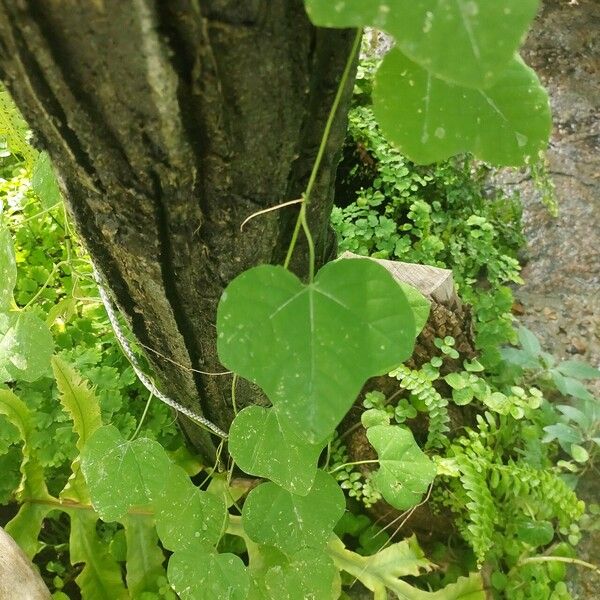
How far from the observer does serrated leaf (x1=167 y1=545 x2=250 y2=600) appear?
3.10 ft

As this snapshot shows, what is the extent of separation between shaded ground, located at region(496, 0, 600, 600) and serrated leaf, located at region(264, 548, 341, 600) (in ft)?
3.62

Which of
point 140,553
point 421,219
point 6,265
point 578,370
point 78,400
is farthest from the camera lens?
point 421,219

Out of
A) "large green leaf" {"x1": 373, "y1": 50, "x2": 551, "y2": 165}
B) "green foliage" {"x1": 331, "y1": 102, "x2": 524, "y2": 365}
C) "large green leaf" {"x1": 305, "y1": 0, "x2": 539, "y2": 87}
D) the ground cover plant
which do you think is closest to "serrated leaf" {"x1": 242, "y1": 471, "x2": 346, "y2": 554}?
the ground cover plant

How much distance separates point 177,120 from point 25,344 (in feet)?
1.70

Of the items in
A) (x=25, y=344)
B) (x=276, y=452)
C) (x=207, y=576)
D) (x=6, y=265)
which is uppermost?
(x=6, y=265)

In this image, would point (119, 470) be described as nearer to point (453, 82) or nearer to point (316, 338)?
point (316, 338)

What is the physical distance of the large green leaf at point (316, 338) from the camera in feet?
1.90

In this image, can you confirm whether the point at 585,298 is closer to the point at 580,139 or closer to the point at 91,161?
the point at 580,139

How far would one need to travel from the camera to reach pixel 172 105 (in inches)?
19.9

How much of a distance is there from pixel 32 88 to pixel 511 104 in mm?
447

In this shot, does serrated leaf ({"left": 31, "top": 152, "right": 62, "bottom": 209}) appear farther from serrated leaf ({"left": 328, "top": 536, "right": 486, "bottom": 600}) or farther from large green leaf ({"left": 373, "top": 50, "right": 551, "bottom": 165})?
serrated leaf ({"left": 328, "top": 536, "right": 486, "bottom": 600})

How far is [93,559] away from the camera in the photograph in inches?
56.7

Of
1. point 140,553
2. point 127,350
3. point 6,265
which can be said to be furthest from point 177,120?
point 140,553

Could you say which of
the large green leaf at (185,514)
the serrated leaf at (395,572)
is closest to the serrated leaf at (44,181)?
the large green leaf at (185,514)
